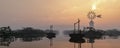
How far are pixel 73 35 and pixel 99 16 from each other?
63244 millimetres

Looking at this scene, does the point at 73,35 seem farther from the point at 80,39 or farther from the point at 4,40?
the point at 4,40

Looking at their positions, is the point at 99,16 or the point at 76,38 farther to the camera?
the point at 99,16

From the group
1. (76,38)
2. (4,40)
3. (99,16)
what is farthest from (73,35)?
(4,40)

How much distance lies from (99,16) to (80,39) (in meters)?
64.4

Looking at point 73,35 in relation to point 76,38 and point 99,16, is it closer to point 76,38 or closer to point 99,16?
point 76,38

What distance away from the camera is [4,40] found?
653ft

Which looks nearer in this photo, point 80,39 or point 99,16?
point 80,39

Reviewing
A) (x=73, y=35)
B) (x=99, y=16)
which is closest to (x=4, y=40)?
(x=99, y=16)

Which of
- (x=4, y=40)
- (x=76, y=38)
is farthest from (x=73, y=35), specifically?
(x=4, y=40)

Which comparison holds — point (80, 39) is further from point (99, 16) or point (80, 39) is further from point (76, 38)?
point (99, 16)

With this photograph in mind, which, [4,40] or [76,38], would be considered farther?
[4,40]

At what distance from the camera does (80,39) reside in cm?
13125

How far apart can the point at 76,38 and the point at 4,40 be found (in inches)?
3007

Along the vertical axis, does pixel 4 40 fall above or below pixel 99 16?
below
